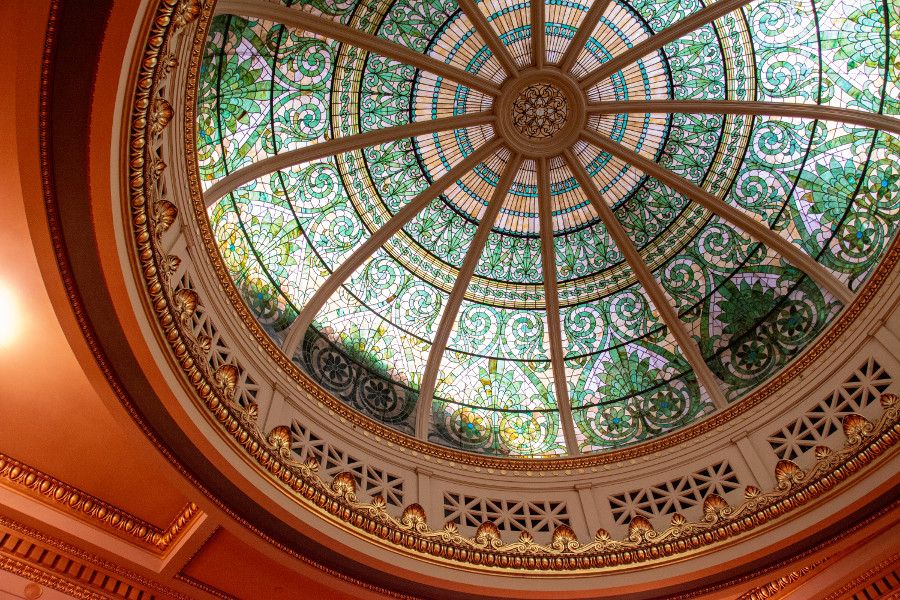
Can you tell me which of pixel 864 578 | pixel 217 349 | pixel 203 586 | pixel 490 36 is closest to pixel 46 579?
pixel 203 586

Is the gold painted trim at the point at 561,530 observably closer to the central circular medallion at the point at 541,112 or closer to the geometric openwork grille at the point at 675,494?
the geometric openwork grille at the point at 675,494

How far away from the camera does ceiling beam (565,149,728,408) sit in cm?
1267

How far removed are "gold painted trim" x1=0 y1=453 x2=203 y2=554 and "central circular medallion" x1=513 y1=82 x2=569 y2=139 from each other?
31.0 ft

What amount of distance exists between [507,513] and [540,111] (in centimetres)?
793

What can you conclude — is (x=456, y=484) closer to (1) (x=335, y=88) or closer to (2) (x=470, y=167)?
(2) (x=470, y=167)

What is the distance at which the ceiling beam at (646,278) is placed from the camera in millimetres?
12672

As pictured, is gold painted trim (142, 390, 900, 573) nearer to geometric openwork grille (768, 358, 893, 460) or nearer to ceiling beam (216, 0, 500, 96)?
geometric openwork grille (768, 358, 893, 460)

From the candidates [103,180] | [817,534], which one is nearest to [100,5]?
[103,180]

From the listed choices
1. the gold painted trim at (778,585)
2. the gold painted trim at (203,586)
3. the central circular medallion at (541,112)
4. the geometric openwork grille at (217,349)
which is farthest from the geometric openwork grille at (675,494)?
the central circular medallion at (541,112)

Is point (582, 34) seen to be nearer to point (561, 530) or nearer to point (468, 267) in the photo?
point (468, 267)

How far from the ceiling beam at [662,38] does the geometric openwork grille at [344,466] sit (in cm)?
846

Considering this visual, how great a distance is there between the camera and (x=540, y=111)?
13.4m

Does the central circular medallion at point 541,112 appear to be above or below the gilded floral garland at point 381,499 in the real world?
above

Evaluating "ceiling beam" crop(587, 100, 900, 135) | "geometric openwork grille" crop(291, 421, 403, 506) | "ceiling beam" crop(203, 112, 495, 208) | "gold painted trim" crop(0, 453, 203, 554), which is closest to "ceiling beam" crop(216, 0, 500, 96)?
"ceiling beam" crop(203, 112, 495, 208)
